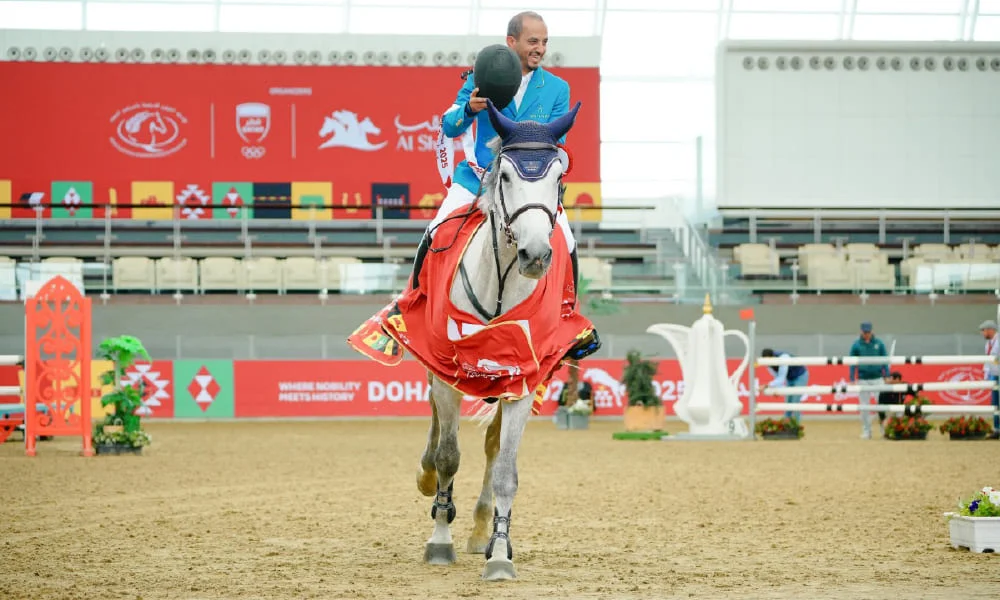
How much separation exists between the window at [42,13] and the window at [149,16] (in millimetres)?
500

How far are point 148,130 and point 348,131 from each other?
17.9 feet

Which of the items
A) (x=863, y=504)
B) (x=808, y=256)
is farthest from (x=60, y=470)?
(x=808, y=256)

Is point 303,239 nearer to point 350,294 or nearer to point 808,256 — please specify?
point 350,294

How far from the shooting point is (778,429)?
2066cm

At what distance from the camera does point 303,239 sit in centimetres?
3112

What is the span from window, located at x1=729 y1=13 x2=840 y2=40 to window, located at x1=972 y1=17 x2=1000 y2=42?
4.19 meters

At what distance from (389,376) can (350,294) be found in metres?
2.42

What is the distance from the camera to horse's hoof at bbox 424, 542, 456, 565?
693 centimetres

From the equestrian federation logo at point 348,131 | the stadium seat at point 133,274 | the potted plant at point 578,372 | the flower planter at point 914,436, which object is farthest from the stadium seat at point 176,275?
the flower planter at point 914,436

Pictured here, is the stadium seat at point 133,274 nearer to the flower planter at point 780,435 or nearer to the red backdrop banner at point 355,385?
the red backdrop banner at point 355,385

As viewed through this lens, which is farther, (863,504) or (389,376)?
(389,376)

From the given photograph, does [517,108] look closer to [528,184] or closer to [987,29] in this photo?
[528,184]

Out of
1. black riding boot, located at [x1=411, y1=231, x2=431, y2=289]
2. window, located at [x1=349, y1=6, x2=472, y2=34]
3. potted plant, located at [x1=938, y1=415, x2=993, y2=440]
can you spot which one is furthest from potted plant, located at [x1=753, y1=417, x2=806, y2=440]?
window, located at [x1=349, y1=6, x2=472, y2=34]

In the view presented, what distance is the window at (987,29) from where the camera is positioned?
3862 cm
